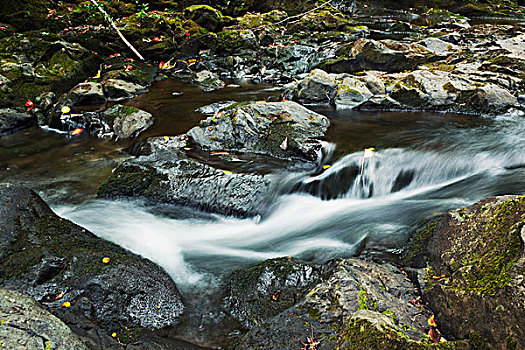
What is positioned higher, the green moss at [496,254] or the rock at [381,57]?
the rock at [381,57]

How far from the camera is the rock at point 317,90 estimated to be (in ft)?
32.1

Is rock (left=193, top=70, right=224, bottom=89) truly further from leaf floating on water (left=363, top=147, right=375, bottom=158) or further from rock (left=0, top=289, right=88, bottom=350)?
rock (left=0, top=289, right=88, bottom=350)

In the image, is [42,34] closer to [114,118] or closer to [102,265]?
[114,118]

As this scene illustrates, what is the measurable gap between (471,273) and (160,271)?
3277mm

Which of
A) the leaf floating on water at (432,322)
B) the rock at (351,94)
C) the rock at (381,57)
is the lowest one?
the leaf floating on water at (432,322)

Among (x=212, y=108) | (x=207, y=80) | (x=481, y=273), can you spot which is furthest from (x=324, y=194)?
(x=207, y=80)

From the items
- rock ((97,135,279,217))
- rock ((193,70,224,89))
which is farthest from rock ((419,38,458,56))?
rock ((97,135,279,217))

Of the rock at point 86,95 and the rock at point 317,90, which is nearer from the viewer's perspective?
the rock at point 317,90

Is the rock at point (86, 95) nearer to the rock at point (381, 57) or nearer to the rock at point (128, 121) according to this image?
the rock at point (128, 121)

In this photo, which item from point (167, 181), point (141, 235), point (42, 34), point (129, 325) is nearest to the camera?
point (129, 325)

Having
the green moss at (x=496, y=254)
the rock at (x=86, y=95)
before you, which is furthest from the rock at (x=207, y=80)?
the green moss at (x=496, y=254)

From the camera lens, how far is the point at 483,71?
925 centimetres

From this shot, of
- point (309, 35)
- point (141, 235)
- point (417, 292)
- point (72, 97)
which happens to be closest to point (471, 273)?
point (417, 292)

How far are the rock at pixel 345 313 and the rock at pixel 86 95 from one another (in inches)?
381
